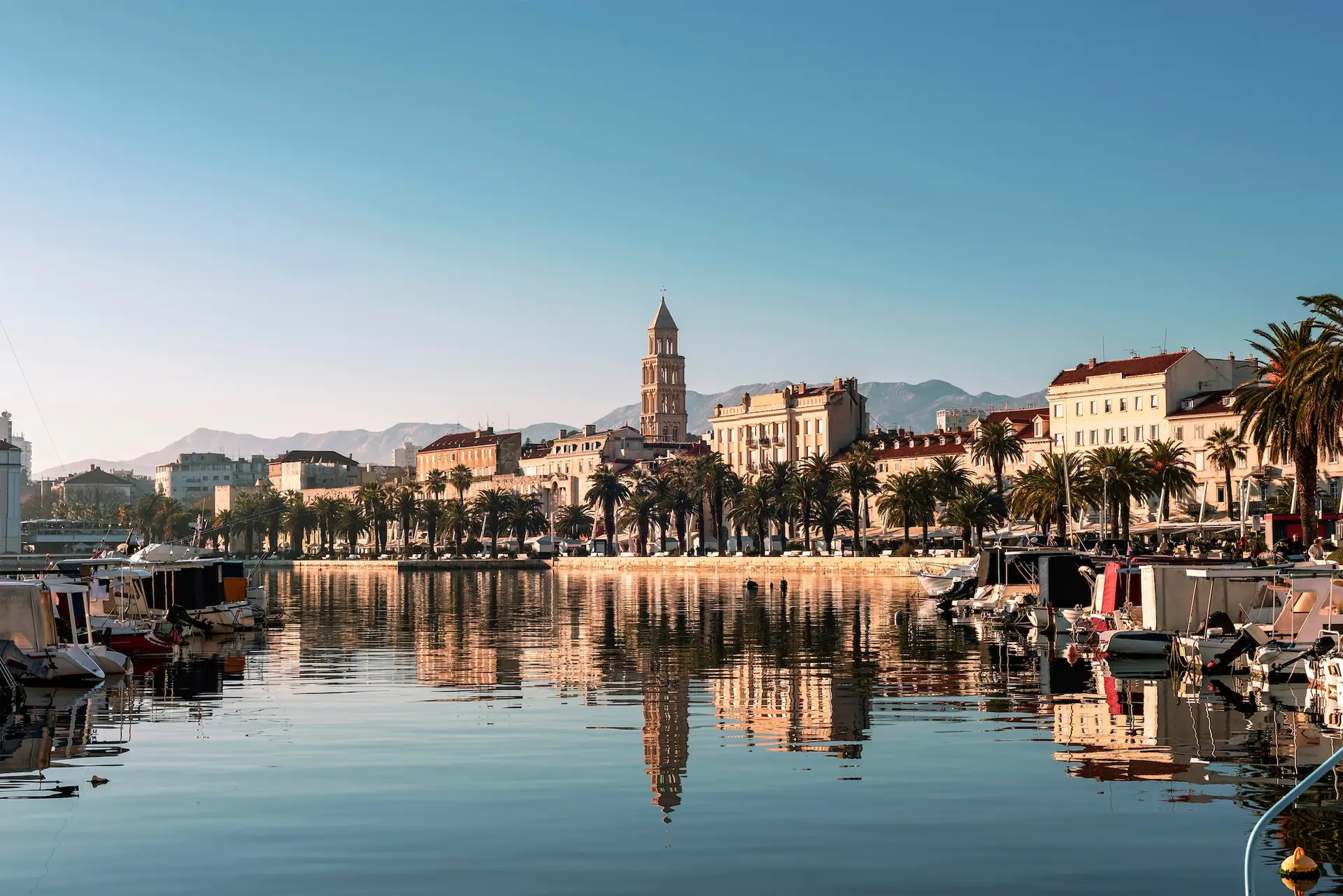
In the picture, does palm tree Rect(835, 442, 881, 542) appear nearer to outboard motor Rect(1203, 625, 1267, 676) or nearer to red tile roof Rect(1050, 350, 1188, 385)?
red tile roof Rect(1050, 350, 1188, 385)

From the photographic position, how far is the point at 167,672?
47.8m

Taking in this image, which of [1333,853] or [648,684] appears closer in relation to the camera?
[1333,853]

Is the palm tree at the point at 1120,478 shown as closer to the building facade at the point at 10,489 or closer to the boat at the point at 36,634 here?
the boat at the point at 36,634

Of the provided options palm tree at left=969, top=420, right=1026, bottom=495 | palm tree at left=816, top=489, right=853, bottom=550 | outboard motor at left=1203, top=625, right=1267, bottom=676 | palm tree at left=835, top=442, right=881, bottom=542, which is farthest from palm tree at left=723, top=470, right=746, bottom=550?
outboard motor at left=1203, top=625, right=1267, bottom=676

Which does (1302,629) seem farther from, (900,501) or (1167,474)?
(900,501)

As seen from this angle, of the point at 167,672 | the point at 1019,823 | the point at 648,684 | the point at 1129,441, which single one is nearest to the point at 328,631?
the point at 167,672

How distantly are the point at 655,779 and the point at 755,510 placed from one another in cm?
14037

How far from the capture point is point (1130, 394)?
500ft

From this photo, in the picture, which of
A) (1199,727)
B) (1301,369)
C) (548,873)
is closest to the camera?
(548,873)

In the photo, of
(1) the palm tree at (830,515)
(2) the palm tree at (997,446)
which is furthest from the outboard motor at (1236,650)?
(1) the palm tree at (830,515)

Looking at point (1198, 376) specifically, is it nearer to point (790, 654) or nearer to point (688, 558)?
point (688, 558)

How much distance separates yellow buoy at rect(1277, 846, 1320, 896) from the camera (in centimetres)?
1764

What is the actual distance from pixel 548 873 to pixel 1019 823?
6882 mm

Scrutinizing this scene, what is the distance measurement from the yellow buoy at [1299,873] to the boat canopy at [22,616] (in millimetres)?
34115
